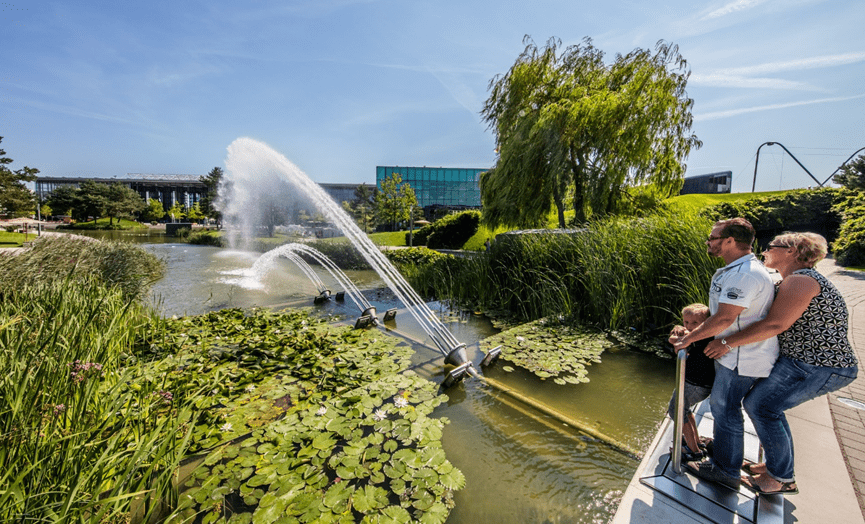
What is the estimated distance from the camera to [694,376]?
7.93 ft

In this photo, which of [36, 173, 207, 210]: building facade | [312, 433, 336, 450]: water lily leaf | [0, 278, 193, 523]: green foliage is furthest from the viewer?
[36, 173, 207, 210]: building facade

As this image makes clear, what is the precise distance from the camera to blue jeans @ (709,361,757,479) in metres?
2.14

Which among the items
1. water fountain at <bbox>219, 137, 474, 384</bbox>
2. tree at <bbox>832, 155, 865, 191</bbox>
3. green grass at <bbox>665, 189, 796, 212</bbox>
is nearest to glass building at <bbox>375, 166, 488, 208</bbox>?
water fountain at <bbox>219, 137, 474, 384</bbox>

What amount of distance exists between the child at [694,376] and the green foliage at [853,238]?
1576 centimetres

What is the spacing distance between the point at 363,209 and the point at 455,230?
15506 mm

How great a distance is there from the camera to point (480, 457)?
9.57ft

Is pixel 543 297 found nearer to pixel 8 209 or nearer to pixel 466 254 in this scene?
pixel 466 254

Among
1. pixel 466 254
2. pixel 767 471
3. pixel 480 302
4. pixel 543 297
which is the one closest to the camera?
pixel 767 471

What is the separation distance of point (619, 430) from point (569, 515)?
1.23m

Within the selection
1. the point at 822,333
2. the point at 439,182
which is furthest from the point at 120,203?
the point at 822,333

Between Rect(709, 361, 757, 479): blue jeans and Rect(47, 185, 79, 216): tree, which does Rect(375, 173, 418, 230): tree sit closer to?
Rect(709, 361, 757, 479): blue jeans

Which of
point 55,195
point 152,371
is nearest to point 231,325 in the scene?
point 152,371

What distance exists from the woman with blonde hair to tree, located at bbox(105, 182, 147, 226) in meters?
72.0

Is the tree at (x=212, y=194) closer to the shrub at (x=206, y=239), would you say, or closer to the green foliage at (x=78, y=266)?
the shrub at (x=206, y=239)
